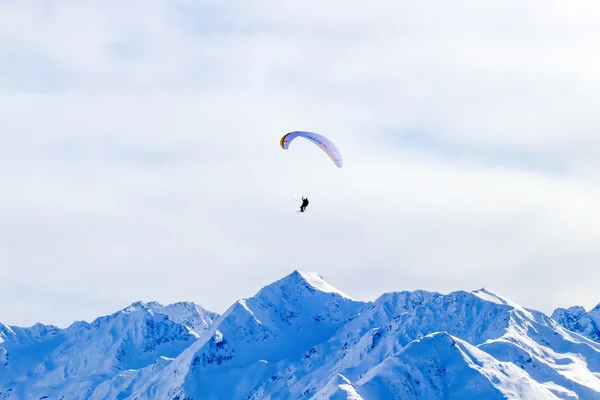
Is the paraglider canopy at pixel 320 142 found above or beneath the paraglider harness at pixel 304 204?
above

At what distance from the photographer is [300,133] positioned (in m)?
172

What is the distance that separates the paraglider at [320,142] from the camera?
166 meters

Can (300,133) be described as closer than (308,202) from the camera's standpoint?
No

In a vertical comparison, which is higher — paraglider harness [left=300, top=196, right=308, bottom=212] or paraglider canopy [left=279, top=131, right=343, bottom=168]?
paraglider canopy [left=279, top=131, right=343, bottom=168]

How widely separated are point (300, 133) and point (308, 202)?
15752mm

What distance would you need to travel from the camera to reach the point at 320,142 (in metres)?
168

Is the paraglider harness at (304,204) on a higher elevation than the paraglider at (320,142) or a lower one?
lower

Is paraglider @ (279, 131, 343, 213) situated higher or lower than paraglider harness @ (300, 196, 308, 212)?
higher

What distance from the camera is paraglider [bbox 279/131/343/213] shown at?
545ft

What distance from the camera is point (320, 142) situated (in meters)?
168

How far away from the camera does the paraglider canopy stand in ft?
545

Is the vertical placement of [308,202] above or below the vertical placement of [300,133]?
below

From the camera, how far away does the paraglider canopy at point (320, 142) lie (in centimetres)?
16625

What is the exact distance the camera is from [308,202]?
159 m
